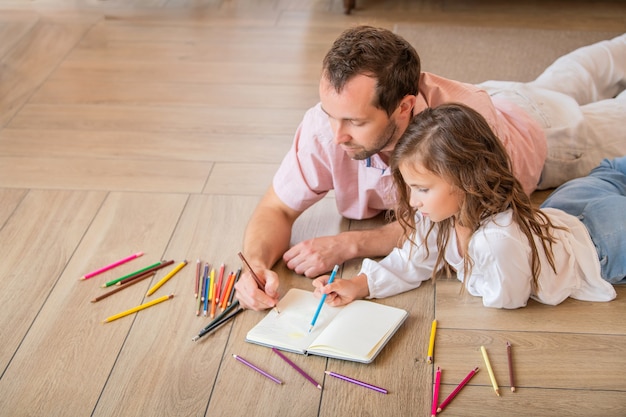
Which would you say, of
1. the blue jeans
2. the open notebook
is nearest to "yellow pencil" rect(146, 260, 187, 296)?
the open notebook

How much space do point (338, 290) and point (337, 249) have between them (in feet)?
0.67

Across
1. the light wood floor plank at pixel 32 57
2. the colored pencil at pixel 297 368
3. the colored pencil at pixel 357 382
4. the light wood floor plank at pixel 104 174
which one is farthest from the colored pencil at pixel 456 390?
the light wood floor plank at pixel 32 57

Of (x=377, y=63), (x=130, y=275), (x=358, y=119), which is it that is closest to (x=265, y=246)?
(x=130, y=275)

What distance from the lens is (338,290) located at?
75.6 inches

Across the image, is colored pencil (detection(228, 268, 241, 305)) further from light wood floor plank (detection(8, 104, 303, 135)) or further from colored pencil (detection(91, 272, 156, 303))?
light wood floor plank (detection(8, 104, 303, 135))

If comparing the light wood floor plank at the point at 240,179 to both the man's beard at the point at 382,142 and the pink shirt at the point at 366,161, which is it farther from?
the man's beard at the point at 382,142

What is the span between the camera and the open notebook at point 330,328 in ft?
5.89

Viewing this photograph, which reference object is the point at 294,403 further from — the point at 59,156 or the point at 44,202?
the point at 59,156

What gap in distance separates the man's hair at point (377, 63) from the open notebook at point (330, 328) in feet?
1.54

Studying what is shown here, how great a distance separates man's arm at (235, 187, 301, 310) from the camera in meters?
1.94

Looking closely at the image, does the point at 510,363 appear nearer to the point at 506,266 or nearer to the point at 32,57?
the point at 506,266

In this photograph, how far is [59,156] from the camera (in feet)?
8.96

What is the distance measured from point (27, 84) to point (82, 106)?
0.35 meters

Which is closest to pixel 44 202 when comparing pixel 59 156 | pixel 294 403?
pixel 59 156
